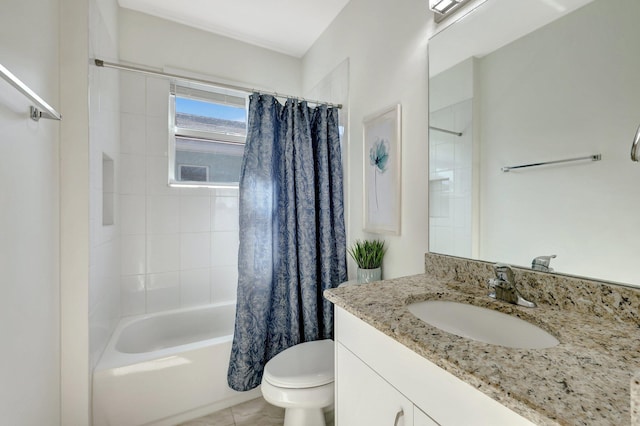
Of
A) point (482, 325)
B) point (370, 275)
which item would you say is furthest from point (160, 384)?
point (482, 325)

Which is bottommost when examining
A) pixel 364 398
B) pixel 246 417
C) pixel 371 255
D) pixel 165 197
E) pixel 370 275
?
pixel 246 417

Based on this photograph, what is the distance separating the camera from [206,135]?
2.36 metres

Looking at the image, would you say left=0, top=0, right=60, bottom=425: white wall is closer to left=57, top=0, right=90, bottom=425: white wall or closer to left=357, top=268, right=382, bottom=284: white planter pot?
left=57, top=0, right=90, bottom=425: white wall

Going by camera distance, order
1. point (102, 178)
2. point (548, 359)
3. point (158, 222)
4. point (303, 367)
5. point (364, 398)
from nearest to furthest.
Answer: point (548, 359)
point (364, 398)
point (303, 367)
point (102, 178)
point (158, 222)

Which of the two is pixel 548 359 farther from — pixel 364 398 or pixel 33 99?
pixel 33 99

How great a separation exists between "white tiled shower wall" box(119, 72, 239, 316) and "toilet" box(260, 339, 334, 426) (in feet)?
3.98

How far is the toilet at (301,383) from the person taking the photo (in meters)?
1.22

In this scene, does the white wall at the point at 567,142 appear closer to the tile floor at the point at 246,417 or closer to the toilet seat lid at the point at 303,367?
the toilet seat lid at the point at 303,367

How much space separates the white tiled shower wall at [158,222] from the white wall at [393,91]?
1207mm

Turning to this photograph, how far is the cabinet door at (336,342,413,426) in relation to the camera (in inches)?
27.6

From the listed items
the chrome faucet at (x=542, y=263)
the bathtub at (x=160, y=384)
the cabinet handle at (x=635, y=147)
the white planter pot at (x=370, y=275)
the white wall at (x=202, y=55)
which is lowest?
the bathtub at (x=160, y=384)

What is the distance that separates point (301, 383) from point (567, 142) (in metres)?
1.36

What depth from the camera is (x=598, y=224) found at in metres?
0.79

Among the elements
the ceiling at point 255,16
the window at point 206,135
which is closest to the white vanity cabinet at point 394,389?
the window at point 206,135
